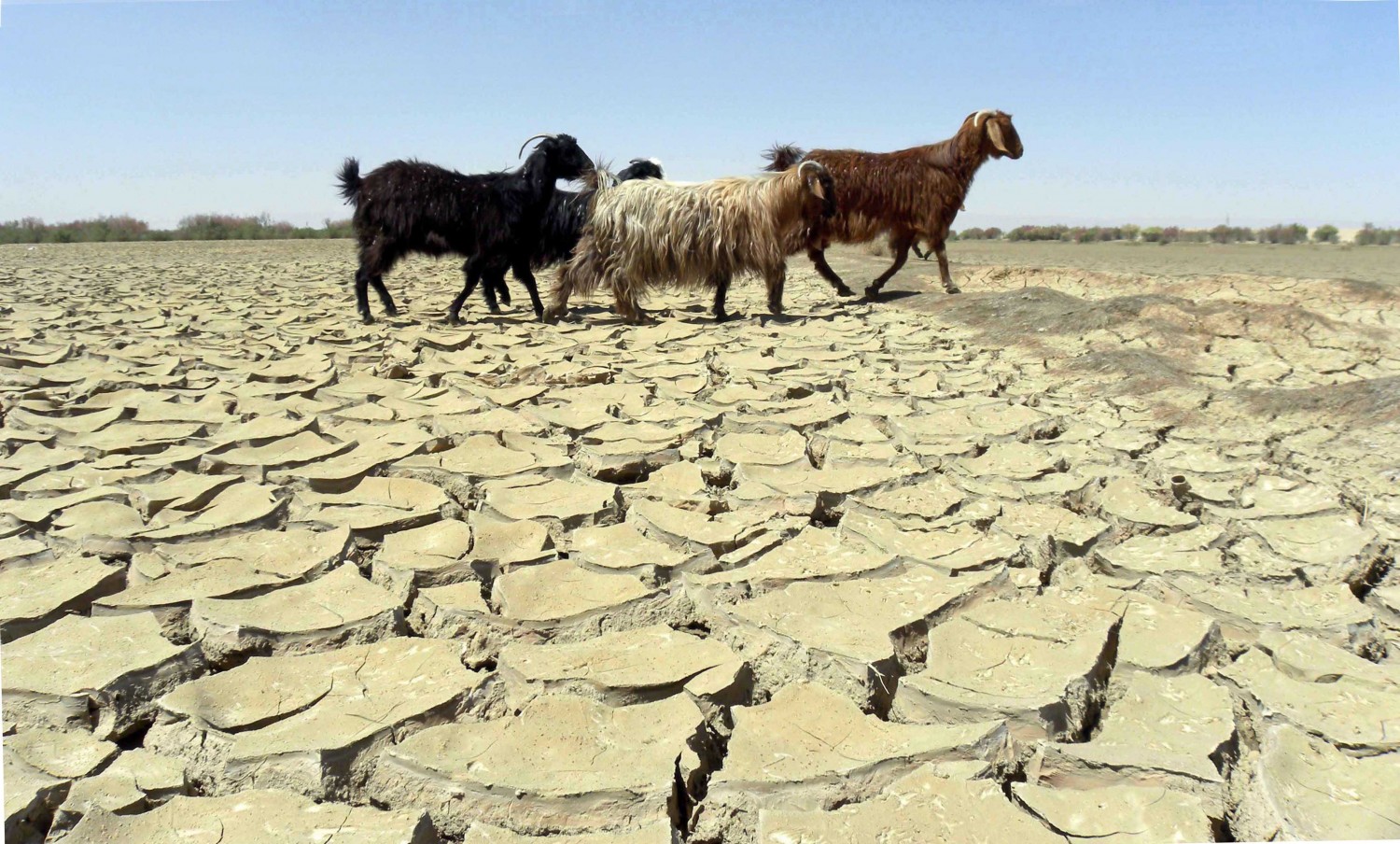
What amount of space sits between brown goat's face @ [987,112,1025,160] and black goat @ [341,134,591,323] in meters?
3.36

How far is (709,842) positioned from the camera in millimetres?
1286

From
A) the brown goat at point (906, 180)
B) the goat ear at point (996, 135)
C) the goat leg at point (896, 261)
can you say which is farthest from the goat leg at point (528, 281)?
the goat ear at point (996, 135)

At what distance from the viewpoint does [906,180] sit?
24.0 ft

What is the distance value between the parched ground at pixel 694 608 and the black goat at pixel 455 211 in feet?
6.80

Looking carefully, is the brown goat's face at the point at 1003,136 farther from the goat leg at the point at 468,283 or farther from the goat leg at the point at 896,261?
the goat leg at the point at 468,283

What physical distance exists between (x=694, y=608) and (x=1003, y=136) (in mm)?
6505

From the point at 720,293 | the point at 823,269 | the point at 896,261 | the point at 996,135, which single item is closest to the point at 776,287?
the point at 720,293

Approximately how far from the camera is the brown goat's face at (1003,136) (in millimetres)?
7223

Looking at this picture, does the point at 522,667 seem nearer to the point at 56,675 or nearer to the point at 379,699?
the point at 379,699

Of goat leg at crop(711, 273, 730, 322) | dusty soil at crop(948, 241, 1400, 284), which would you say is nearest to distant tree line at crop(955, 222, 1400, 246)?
dusty soil at crop(948, 241, 1400, 284)

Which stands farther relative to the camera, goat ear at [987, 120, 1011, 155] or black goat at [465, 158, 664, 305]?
goat ear at [987, 120, 1011, 155]

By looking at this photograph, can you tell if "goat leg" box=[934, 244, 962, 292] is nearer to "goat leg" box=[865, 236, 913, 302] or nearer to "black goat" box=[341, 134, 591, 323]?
"goat leg" box=[865, 236, 913, 302]

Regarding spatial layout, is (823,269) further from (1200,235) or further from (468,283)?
(1200,235)

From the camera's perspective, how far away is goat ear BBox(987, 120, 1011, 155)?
7215mm
